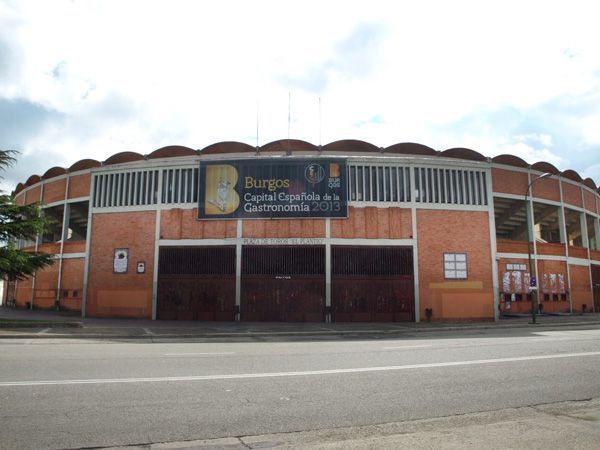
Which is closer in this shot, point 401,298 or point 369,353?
point 369,353

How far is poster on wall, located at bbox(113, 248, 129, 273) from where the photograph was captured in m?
27.7

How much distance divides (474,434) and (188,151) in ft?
96.6

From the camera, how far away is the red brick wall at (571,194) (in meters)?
35.7

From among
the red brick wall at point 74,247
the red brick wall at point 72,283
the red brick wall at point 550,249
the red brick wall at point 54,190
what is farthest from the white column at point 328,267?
the red brick wall at point 54,190

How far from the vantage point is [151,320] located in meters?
25.9

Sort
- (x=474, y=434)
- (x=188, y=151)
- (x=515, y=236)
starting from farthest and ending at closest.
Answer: (x=515, y=236)
(x=188, y=151)
(x=474, y=434)

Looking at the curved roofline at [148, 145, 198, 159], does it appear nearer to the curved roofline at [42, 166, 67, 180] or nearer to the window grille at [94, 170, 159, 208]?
the window grille at [94, 170, 159, 208]

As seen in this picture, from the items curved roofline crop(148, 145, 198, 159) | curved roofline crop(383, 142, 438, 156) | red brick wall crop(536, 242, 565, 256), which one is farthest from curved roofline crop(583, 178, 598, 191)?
curved roofline crop(148, 145, 198, 159)

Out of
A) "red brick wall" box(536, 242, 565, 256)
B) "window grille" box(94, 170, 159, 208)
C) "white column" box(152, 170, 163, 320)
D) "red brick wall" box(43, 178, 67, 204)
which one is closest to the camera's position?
"white column" box(152, 170, 163, 320)

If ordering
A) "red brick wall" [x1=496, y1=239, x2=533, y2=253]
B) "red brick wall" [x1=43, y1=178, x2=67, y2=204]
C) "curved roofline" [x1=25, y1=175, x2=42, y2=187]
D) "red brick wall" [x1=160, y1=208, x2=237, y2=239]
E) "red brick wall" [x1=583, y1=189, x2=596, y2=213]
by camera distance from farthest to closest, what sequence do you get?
"red brick wall" [x1=583, y1=189, x2=596, y2=213] < "curved roofline" [x1=25, y1=175, x2=42, y2=187] < "red brick wall" [x1=43, y1=178, x2=67, y2=204] < "red brick wall" [x1=496, y1=239, x2=533, y2=253] < "red brick wall" [x1=160, y1=208, x2=237, y2=239]

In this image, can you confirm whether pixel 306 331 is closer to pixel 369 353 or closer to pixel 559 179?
pixel 369 353

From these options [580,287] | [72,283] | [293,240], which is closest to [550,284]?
[580,287]

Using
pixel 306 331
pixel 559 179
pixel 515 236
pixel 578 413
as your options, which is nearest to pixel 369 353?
pixel 578 413

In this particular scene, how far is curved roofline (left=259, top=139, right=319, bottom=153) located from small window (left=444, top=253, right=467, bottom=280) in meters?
11.5
